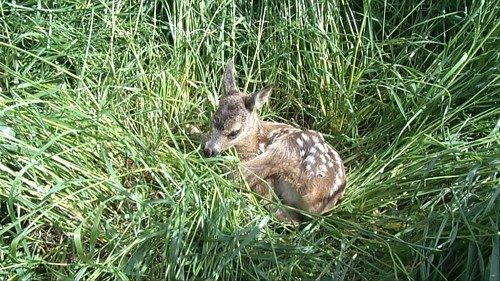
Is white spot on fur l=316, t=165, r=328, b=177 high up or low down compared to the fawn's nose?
down

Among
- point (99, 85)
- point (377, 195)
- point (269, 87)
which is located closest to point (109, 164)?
point (99, 85)

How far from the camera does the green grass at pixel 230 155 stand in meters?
3.70

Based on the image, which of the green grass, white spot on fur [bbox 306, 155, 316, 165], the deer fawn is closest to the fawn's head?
the deer fawn

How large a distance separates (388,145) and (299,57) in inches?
29.4

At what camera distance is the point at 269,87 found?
14.7ft

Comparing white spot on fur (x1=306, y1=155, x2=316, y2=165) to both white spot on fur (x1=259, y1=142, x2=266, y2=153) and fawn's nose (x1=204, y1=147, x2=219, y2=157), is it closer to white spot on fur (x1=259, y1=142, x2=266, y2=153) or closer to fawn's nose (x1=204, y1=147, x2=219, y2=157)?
white spot on fur (x1=259, y1=142, x2=266, y2=153)

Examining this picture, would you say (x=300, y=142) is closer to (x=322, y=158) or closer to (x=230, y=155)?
(x=322, y=158)

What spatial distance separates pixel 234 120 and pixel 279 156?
0.99 ft

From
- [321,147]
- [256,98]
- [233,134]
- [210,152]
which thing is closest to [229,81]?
[256,98]

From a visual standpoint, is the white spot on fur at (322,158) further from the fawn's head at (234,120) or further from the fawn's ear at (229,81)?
the fawn's ear at (229,81)

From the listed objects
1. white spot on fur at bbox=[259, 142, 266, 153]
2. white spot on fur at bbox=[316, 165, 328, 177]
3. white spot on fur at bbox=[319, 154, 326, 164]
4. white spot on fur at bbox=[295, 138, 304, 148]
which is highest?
white spot on fur at bbox=[295, 138, 304, 148]

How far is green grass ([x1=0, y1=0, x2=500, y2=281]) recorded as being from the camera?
3699 mm

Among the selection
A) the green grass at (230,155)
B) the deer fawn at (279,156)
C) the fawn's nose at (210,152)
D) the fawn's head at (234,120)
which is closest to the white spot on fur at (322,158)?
the deer fawn at (279,156)

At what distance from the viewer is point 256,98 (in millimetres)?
4516
